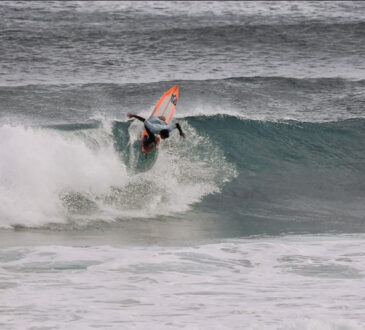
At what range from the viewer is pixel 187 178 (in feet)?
54.1

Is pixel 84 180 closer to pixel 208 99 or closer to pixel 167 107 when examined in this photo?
pixel 167 107

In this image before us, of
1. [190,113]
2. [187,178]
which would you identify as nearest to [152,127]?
[187,178]

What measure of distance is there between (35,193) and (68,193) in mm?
683

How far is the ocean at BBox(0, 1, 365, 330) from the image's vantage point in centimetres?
1104

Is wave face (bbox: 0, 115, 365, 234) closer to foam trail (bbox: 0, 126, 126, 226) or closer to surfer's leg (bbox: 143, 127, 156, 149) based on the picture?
foam trail (bbox: 0, 126, 126, 226)

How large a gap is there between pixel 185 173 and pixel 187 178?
15 cm

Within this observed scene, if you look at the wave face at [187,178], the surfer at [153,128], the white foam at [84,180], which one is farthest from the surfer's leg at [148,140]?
the white foam at [84,180]

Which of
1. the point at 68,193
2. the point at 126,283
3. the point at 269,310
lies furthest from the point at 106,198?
the point at 269,310

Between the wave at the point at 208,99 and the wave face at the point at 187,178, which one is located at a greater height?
the wave at the point at 208,99

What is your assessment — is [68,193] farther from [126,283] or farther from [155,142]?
[126,283]

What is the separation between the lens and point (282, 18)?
2966 cm

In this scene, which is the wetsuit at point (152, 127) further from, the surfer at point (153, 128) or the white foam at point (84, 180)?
the white foam at point (84, 180)

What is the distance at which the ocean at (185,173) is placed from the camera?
11.0m

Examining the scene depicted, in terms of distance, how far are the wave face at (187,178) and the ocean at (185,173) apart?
0.13ft
